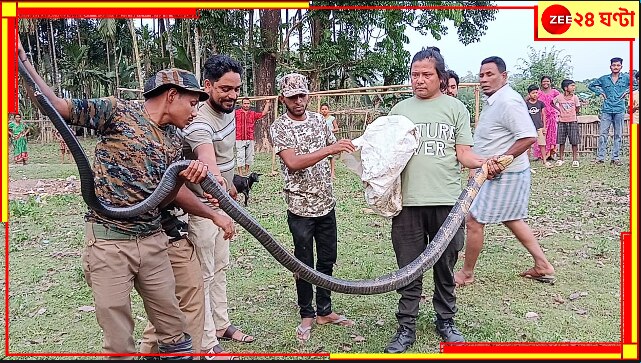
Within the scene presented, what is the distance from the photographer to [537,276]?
5.09m

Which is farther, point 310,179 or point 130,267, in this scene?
point 310,179

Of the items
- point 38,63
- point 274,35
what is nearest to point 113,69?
point 38,63

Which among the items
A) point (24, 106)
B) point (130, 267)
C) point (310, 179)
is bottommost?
point (130, 267)

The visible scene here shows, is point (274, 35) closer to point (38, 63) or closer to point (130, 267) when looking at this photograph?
point (38, 63)

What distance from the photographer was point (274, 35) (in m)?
19.1

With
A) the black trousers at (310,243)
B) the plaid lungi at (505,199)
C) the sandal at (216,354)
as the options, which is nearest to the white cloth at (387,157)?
the black trousers at (310,243)

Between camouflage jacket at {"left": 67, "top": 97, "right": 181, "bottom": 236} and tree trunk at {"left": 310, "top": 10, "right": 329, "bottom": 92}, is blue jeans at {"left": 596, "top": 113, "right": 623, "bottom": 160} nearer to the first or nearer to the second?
camouflage jacket at {"left": 67, "top": 97, "right": 181, "bottom": 236}

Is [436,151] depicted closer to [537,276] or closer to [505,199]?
[505,199]

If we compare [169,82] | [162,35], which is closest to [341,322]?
[169,82]

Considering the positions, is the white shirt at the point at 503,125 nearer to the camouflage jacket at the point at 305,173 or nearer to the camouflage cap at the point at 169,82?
the camouflage jacket at the point at 305,173

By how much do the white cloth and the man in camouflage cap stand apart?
1246 millimetres

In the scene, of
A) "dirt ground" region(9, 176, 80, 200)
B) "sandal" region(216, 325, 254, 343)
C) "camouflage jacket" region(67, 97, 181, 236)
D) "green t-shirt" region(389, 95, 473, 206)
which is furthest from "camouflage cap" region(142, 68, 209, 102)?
"dirt ground" region(9, 176, 80, 200)

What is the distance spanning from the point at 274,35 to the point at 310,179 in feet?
52.9

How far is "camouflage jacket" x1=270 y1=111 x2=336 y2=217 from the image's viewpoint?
3.83m
